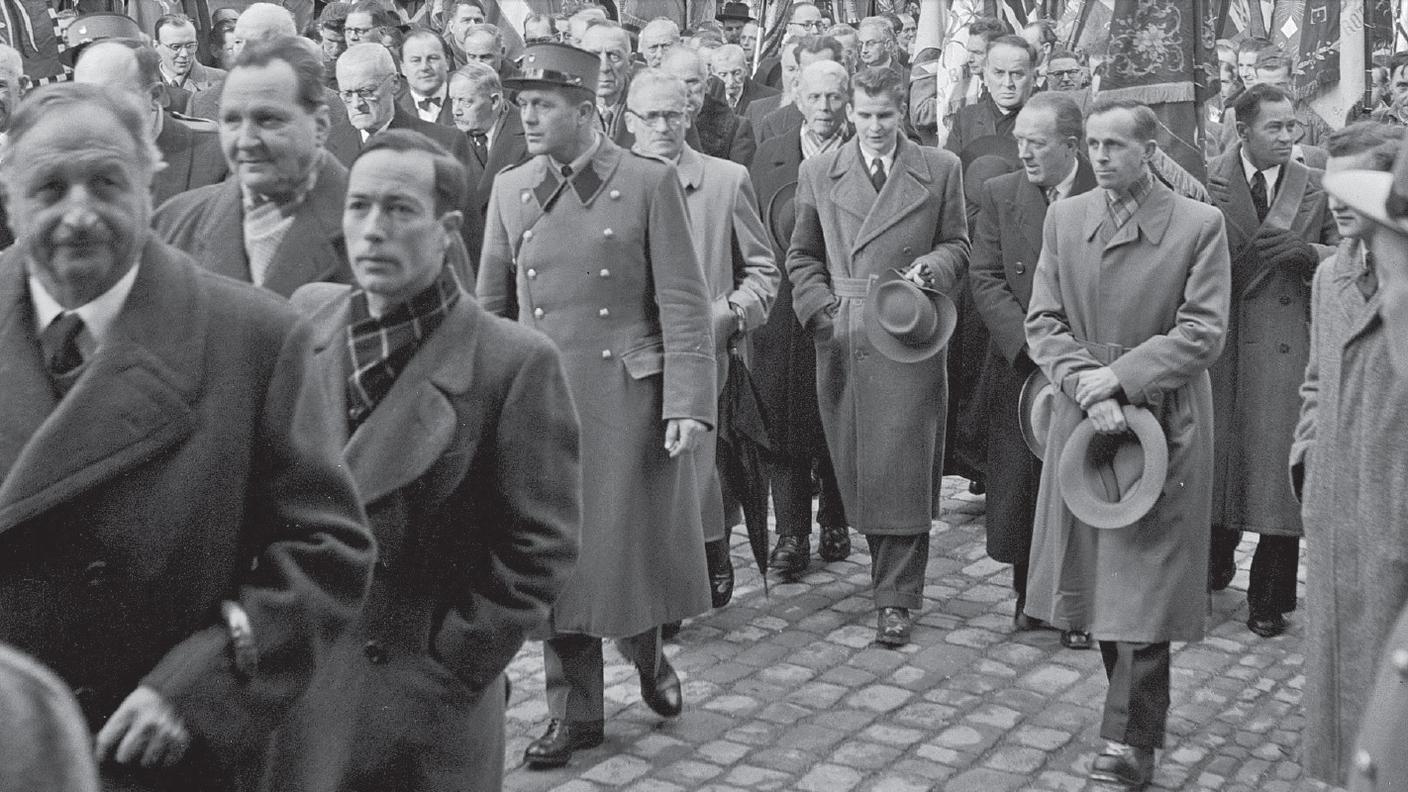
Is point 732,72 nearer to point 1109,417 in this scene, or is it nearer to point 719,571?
point 719,571

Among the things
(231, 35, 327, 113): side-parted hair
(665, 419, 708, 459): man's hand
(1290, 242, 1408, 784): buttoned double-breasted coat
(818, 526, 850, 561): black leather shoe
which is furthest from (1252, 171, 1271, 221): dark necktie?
(231, 35, 327, 113): side-parted hair

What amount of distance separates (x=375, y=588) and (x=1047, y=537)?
3445mm

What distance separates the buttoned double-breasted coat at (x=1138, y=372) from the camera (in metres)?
6.59

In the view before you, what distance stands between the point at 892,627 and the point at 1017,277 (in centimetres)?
153

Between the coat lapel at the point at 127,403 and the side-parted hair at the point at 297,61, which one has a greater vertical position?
the side-parted hair at the point at 297,61

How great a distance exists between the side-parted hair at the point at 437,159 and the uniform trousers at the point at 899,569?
427 cm

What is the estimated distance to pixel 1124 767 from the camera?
254 inches

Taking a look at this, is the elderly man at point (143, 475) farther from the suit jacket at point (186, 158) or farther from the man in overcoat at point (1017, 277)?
the man in overcoat at point (1017, 277)

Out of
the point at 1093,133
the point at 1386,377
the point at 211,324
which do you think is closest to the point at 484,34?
the point at 1093,133

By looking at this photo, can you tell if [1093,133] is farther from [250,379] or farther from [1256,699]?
[250,379]

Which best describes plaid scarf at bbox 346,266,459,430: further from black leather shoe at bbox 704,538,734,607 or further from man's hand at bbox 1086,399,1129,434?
black leather shoe at bbox 704,538,734,607

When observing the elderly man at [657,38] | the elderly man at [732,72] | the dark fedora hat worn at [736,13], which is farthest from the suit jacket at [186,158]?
the dark fedora hat worn at [736,13]

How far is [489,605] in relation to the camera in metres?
4.00

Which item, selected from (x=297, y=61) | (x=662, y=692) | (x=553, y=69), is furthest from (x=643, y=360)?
(x=297, y=61)
